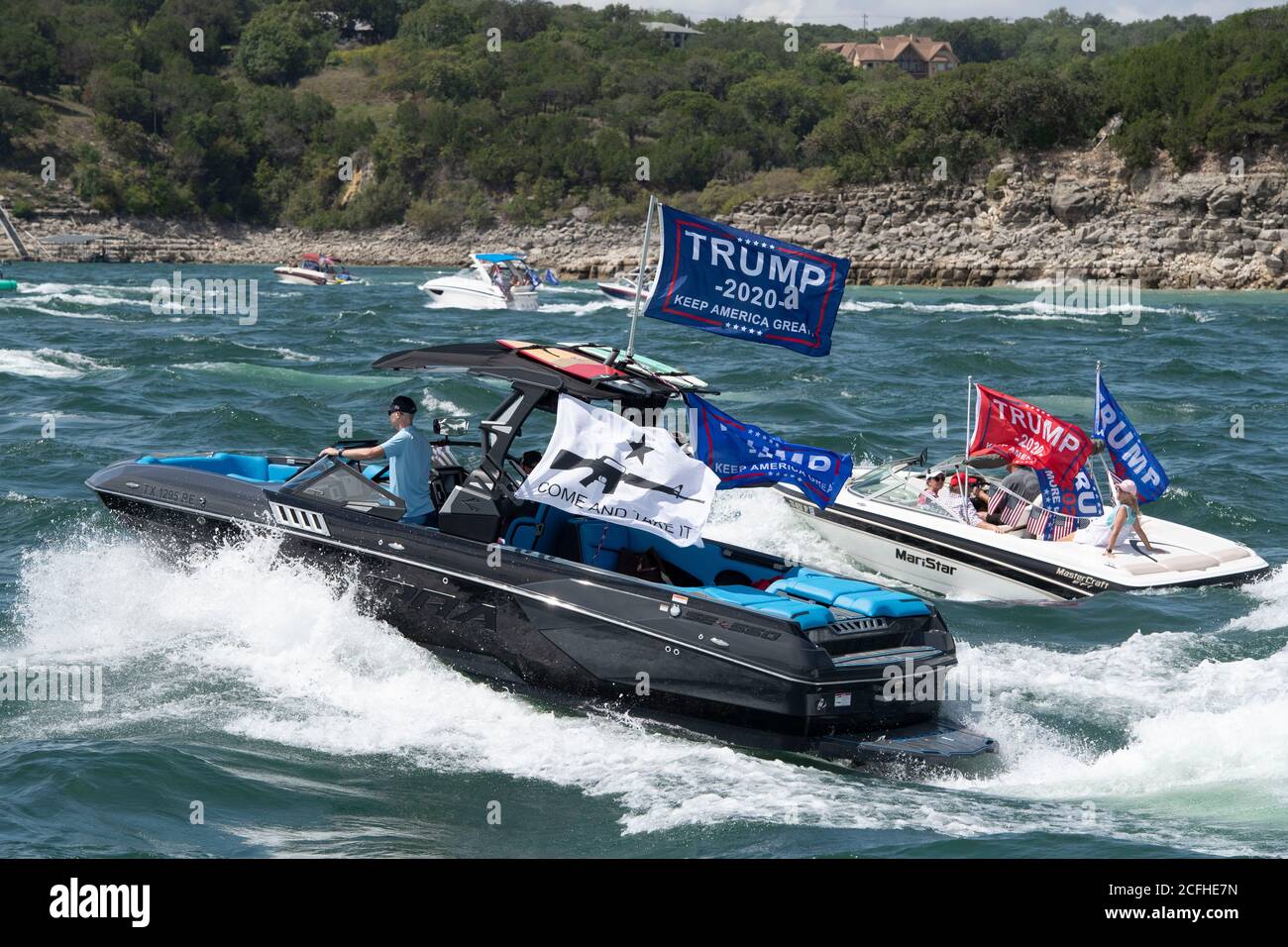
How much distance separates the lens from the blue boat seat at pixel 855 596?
33.3 feet

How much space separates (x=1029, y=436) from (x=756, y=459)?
215 inches

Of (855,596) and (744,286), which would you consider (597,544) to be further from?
(744,286)

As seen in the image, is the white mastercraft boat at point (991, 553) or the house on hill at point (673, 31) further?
the house on hill at point (673, 31)

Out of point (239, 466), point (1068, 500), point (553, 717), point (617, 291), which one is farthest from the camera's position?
point (617, 291)

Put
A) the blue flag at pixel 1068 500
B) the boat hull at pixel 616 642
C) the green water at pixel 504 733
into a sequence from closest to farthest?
the green water at pixel 504 733 → the boat hull at pixel 616 642 → the blue flag at pixel 1068 500

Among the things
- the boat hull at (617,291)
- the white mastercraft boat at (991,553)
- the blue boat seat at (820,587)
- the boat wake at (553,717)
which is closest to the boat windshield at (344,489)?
the boat wake at (553,717)

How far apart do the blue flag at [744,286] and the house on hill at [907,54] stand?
461 feet

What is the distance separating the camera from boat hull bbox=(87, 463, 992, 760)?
9.66 meters

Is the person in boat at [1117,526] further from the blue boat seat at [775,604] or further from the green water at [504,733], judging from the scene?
the blue boat seat at [775,604]

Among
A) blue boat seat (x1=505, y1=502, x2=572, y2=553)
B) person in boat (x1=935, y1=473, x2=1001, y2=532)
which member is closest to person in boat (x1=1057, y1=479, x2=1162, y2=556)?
person in boat (x1=935, y1=473, x2=1001, y2=532)

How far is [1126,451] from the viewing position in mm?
16094

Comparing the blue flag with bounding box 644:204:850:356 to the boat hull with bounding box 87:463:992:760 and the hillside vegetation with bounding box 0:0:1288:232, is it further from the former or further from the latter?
the hillside vegetation with bounding box 0:0:1288:232

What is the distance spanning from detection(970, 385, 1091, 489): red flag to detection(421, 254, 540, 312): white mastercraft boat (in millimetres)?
33953

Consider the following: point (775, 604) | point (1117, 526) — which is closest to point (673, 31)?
point (1117, 526)
